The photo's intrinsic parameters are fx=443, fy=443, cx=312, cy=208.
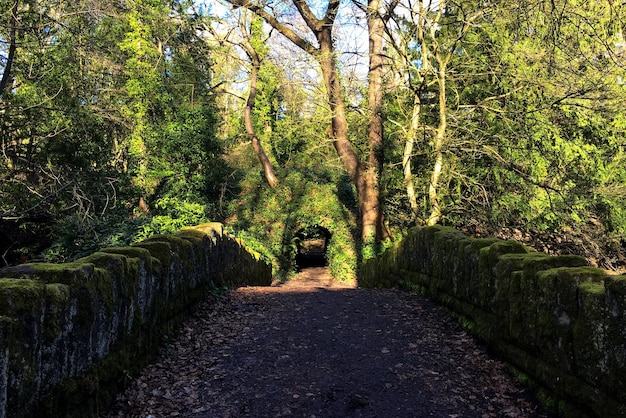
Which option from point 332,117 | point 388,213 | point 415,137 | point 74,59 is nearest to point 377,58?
point 332,117

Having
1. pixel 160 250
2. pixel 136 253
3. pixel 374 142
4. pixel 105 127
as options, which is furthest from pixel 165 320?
pixel 374 142

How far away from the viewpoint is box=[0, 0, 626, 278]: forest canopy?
1091cm

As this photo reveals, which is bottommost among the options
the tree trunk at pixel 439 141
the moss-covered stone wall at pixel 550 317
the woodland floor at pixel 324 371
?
the woodland floor at pixel 324 371

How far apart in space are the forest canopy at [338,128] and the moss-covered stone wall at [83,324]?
570 cm

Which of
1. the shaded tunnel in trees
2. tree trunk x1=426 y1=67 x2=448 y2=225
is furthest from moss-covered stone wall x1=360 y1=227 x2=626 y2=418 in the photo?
the shaded tunnel in trees

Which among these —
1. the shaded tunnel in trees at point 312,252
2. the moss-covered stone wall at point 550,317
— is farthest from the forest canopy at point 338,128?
the shaded tunnel in trees at point 312,252

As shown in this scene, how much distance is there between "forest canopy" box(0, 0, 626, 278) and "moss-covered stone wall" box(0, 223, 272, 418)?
18.7 feet

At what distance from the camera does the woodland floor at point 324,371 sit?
12.6 feet

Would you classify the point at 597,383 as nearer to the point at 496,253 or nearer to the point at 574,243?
the point at 496,253

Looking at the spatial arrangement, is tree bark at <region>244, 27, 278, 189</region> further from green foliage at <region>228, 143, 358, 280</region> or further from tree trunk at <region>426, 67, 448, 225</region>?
tree trunk at <region>426, 67, 448, 225</region>

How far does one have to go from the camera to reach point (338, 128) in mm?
16141

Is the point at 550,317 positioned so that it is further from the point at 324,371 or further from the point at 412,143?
the point at 412,143

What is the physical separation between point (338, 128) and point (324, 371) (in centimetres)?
1244

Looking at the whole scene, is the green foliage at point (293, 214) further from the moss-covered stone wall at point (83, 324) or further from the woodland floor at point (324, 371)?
the moss-covered stone wall at point (83, 324)
